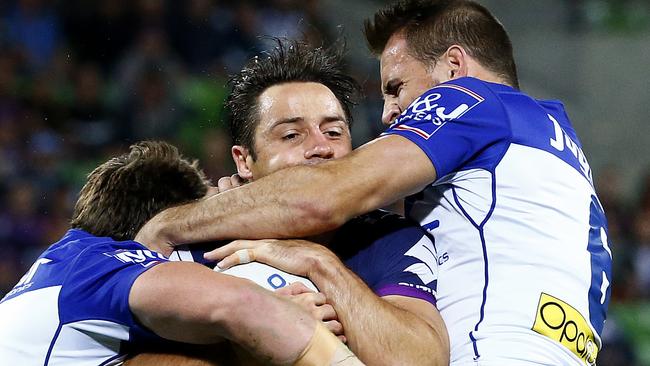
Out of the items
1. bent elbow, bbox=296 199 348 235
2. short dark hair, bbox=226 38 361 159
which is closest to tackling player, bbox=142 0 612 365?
bent elbow, bbox=296 199 348 235

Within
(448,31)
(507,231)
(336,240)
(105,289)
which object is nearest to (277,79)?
(448,31)

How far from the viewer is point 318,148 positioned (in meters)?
3.96

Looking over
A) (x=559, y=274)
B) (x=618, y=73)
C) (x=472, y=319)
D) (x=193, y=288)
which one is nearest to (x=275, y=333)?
(x=193, y=288)

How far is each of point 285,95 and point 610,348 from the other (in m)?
5.98

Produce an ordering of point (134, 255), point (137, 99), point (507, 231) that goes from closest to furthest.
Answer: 1. point (134, 255)
2. point (507, 231)
3. point (137, 99)

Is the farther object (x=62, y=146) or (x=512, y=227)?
(x=62, y=146)

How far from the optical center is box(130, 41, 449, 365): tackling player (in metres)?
3.27

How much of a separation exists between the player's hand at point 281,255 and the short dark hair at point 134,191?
1.64ft

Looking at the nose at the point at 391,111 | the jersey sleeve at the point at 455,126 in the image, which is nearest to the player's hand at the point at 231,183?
the nose at the point at 391,111

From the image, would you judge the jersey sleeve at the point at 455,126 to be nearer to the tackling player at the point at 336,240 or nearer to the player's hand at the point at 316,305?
the tackling player at the point at 336,240

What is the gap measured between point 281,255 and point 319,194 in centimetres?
25

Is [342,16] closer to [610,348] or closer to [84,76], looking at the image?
[84,76]

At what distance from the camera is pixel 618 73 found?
1226 cm

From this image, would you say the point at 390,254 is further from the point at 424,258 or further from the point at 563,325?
the point at 563,325
